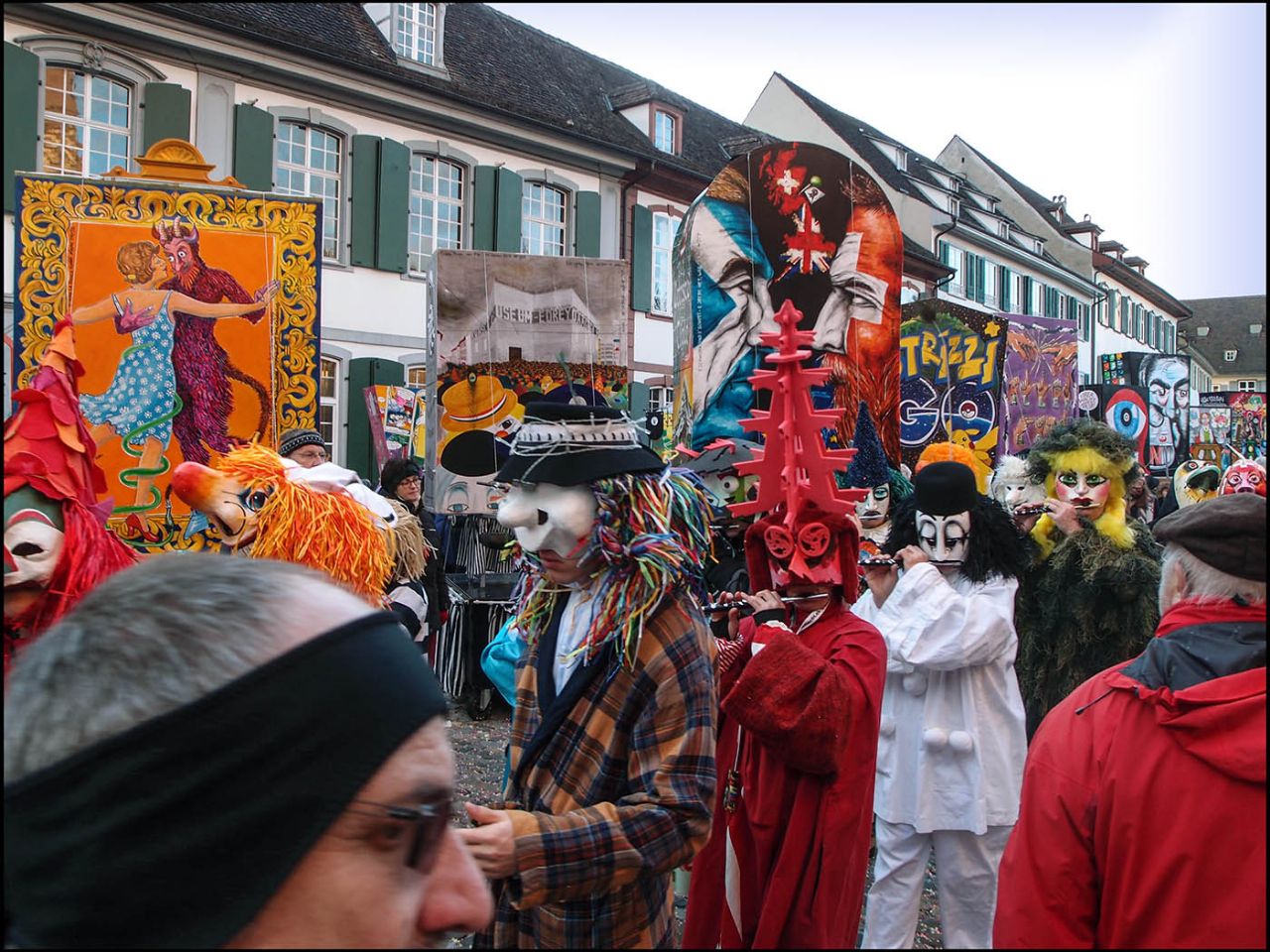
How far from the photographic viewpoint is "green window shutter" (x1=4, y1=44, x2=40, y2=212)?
33.4ft

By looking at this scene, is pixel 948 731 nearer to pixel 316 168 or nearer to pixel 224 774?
pixel 224 774

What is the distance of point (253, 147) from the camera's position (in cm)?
1205

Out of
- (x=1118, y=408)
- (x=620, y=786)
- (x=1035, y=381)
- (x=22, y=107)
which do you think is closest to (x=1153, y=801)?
(x=620, y=786)

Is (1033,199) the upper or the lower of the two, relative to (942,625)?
upper

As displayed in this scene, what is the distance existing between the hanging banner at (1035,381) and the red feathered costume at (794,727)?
6.90 meters

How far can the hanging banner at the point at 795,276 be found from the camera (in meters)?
5.04

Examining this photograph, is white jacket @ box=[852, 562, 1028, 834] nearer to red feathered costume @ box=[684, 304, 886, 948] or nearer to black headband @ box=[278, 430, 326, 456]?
red feathered costume @ box=[684, 304, 886, 948]

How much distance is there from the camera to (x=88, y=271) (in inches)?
171

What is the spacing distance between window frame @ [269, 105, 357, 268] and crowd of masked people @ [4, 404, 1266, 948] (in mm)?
10154

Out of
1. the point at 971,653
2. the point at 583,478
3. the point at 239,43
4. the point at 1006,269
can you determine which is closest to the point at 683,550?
the point at 583,478

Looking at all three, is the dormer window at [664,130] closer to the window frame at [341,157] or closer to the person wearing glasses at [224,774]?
the window frame at [341,157]

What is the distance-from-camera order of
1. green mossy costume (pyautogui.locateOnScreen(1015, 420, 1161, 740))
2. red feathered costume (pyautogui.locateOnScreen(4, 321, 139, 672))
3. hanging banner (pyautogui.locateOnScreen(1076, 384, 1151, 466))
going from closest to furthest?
red feathered costume (pyautogui.locateOnScreen(4, 321, 139, 672))
green mossy costume (pyautogui.locateOnScreen(1015, 420, 1161, 740))
hanging banner (pyautogui.locateOnScreen(1076, 384, 1151, 466))

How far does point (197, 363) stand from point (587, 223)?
1201cm

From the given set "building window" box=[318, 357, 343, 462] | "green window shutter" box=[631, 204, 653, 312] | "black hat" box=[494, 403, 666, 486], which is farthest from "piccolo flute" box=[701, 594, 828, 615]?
"green window shutter" box=[631, 204, 653, 312]
